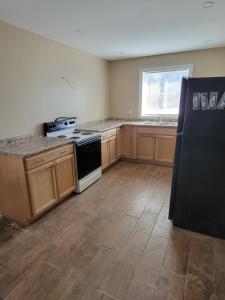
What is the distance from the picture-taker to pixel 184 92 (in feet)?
6.72

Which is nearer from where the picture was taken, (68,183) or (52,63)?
(68,183)

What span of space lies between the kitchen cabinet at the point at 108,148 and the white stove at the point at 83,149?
0.74 feet

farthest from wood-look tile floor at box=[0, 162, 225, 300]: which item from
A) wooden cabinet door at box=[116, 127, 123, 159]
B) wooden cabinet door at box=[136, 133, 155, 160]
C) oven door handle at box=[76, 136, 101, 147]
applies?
wooden cabinet door at box=[116, 127, 123, 159]

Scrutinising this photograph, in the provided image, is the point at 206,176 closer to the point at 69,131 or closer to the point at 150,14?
the point at 150,14

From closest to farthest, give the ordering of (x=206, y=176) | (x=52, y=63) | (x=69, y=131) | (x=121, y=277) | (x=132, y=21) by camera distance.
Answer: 1. (x=121, y=277)
2. (x=206, y=176)
3. (x=132, y=21)
4. (x=52, y=63)
5. (x=69, y=131)

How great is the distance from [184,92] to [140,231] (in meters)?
1.66

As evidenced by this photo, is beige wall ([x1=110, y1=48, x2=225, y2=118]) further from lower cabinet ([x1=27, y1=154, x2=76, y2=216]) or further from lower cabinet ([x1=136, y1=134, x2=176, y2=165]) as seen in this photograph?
lower cabinet ([x1=27, y1=154, x2=76, y2=216])

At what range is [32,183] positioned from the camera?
2.21 metres

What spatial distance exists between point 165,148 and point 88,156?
183 centimetres

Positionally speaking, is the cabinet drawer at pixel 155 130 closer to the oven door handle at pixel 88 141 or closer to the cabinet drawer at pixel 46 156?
the oven door handle at pixel 88 141

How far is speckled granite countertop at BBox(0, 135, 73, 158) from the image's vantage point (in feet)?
7.07

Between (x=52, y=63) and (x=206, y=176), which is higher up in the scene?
(x=52, y=63)

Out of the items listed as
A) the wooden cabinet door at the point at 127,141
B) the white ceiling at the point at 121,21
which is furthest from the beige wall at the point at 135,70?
the wooden cabinet door at the point at 127,141

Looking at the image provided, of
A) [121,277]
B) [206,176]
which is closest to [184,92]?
[206,176]
